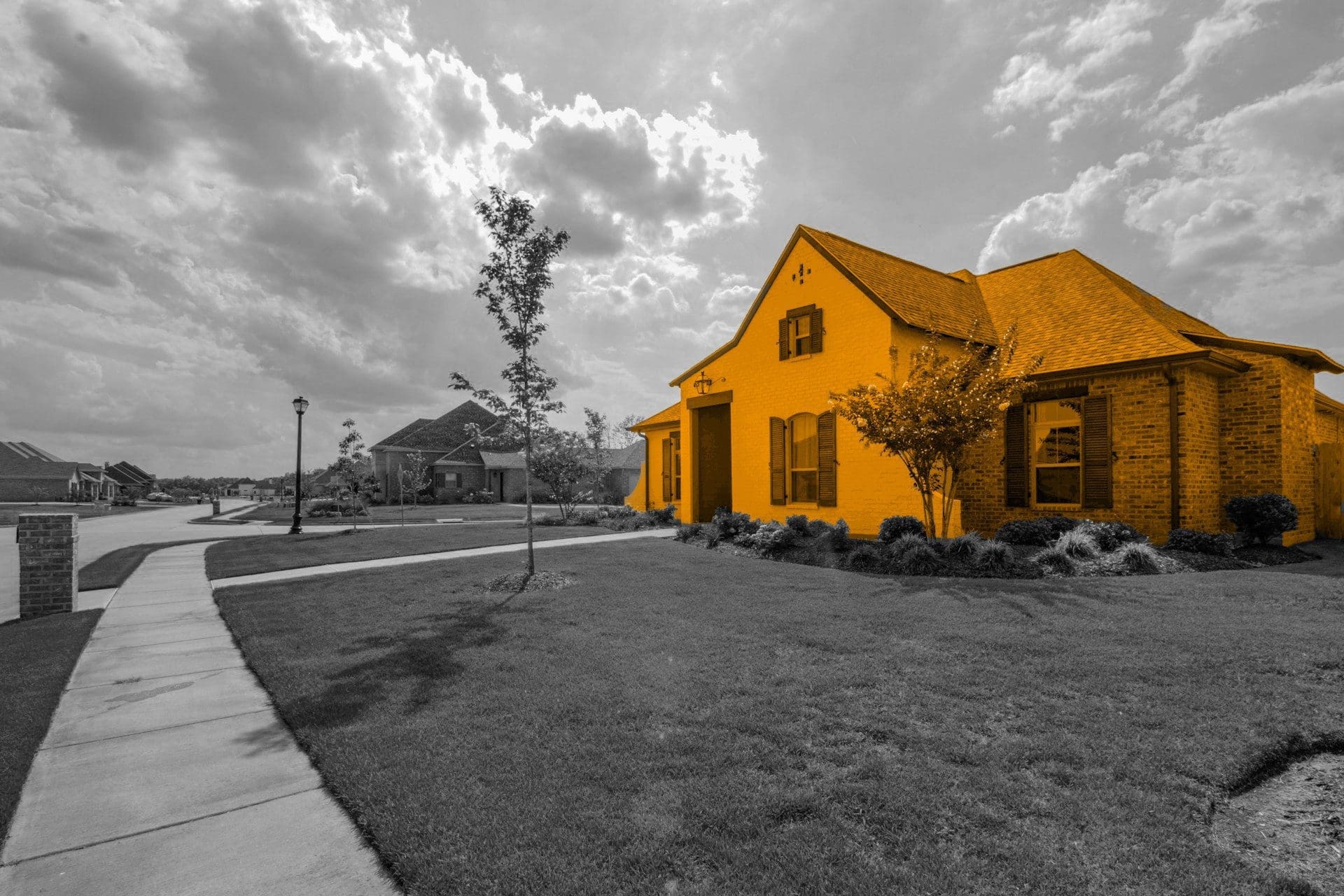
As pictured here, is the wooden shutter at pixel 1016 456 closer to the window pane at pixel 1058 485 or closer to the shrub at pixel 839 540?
the window pane at pixel 1058 485

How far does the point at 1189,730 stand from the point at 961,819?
6.75 feet

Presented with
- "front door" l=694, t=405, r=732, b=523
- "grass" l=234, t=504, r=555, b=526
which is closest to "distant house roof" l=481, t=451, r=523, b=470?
"grass" l=234, t=504, r=555, b=526

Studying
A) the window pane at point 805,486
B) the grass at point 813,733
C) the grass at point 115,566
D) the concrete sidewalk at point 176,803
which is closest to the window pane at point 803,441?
the window pane at point 805,486

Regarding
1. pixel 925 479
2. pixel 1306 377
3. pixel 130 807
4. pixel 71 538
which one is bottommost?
pixel 130 807

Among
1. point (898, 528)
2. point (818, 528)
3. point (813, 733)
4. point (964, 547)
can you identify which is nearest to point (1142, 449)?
point (964, 547)

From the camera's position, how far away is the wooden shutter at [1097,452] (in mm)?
11664

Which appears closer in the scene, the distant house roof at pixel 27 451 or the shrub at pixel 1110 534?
the shrub at pixel 1110 534

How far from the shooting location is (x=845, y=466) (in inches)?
548

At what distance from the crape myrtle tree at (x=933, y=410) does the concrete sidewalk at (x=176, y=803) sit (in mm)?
9320

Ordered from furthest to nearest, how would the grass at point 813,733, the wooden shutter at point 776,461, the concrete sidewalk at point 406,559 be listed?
the wooden shutter at point 776,461
the concrete sidewalk at point 406,559
the grass at point 813,733

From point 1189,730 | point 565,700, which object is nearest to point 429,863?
point 565,700

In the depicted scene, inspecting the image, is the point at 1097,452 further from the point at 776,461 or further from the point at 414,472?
the point at 414,472

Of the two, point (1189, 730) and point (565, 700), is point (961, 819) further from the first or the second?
point (565, 700)

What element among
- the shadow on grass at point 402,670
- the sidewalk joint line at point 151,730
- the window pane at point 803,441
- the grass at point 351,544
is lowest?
the grass at point 351,544
